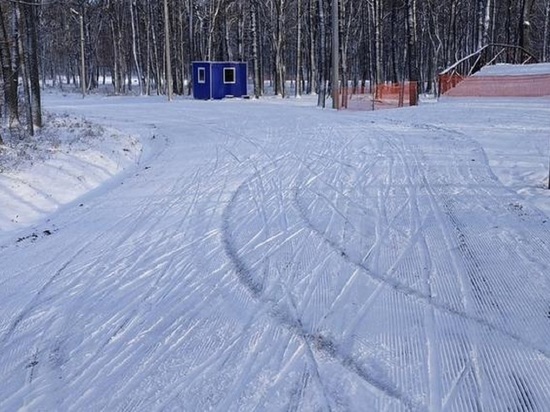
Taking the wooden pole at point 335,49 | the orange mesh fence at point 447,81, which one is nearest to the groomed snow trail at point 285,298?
the wooden pole at point 335,49

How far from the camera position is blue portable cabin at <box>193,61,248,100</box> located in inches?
1542

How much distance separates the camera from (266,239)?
6375 mm

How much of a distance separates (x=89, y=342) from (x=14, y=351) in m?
0.50

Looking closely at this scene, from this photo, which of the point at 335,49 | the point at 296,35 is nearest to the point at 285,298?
the point at 335,49

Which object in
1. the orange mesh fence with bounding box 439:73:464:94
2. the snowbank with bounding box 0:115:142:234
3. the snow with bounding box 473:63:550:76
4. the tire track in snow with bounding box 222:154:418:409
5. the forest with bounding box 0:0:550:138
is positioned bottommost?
the tire track in snow with bounding box 222:154:418:409

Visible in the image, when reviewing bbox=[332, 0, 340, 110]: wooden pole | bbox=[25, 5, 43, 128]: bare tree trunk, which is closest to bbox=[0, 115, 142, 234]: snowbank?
bbox=[25, 5, 43, 128]: bare tree trunk

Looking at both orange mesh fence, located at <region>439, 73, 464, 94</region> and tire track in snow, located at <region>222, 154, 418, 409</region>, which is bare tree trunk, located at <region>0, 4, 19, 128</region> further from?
orange mesh fence, located at <region>439, 73, 464, 94</region>

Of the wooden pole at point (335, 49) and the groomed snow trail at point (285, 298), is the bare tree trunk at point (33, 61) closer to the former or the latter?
the groomed snow trail at point (285, 298)

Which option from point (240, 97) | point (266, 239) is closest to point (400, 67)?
point (240, 97)

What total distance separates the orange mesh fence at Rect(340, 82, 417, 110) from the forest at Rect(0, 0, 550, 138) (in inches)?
61.2

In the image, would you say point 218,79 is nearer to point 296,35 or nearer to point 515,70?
point 296,35

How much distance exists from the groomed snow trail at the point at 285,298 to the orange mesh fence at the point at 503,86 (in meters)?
18.5

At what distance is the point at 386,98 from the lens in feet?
94.0

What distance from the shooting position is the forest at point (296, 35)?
38344 mm
